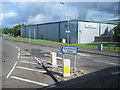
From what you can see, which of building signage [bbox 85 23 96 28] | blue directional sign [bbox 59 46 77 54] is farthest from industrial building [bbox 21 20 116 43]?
blue directional sign [bbox 59 46 77 54]

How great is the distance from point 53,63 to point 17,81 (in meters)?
3.93

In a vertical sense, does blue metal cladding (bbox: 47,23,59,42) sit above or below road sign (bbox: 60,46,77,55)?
above

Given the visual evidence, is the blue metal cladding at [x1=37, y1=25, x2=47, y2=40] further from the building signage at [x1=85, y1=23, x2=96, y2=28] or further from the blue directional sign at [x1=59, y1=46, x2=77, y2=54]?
the blue directional sign at [x1=59, y1=46, x2=77, y2=54]

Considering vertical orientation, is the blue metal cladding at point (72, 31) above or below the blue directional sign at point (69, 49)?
above

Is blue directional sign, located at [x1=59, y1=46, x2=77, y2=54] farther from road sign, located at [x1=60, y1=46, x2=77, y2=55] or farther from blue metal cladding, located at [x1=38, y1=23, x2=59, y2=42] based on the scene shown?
blue metal cladding, located at [x1=38, y1=23, x2=59, y2=42]

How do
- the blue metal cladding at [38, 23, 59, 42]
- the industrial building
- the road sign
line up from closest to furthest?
the road sign → the industrial building → the blue metal cladding at [38, 23, 59, 42]

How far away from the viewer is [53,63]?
1064 centimetres

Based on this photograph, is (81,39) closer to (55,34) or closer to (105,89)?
(55,34)

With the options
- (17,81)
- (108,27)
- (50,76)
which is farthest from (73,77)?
(108,27)

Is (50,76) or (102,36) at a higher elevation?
(102,36)

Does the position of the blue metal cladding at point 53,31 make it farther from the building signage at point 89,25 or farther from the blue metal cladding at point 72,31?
the building signage at point 89,25

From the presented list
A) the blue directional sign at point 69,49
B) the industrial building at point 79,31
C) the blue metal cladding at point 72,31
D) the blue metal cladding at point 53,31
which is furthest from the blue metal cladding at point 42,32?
the blue directional sign at point 69,49

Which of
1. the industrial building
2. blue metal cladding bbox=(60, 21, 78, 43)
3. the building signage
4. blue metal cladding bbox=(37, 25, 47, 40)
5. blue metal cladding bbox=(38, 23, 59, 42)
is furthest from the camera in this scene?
blue metal cladding bbox=(37, 25, 47, 40)

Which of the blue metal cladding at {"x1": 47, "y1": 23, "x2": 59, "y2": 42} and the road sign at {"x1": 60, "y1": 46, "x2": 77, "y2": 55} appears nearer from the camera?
the road sign at {"x1": 60, "y1": 46, "x2": 77, "y2": 55}
